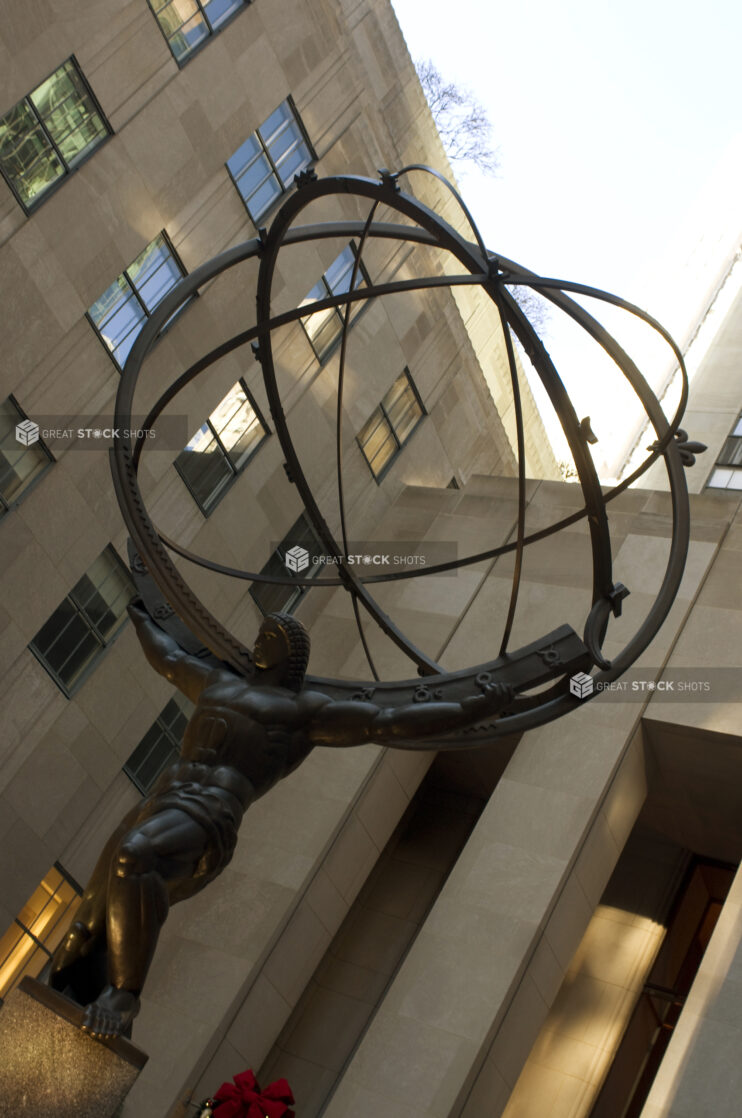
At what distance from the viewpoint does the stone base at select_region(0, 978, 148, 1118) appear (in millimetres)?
6508

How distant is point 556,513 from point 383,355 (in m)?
4.35

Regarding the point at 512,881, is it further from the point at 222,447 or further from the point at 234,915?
the point at 222,447

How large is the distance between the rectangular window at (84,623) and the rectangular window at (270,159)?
20.4 ft

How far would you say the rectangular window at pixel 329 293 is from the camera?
17.4 m

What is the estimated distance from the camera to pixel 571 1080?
15.4 m

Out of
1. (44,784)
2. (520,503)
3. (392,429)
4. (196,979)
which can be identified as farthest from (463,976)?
(392,429)

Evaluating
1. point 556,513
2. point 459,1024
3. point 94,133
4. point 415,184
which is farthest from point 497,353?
point 459,1024

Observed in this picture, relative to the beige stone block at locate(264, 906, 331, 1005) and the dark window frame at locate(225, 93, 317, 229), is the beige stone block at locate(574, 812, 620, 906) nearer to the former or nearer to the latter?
the beige stone block at locate(264, 906, 331, 1005)

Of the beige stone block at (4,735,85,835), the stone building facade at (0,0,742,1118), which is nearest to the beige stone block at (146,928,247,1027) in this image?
the stone building facade at (0,0,742,1118)

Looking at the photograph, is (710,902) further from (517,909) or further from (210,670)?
(210,670)

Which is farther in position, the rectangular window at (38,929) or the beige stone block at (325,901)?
the beige stone block at (325,901)

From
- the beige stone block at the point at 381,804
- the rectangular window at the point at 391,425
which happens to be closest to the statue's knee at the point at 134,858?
the beige stone block at the point at 381,804
